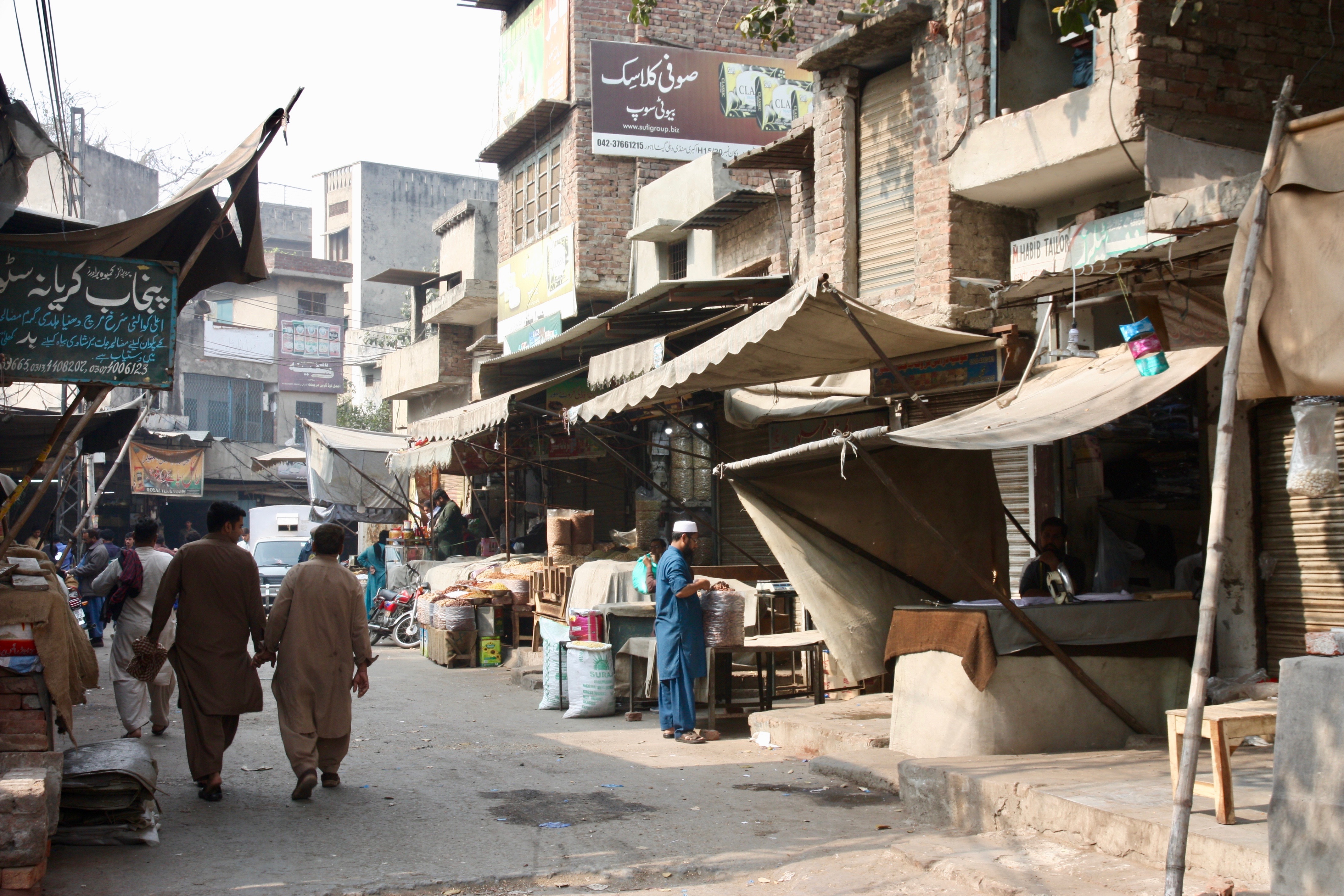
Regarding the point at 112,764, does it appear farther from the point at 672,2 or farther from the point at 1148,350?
the point at 672,2

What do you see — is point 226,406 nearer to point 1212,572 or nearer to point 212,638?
point 212,638

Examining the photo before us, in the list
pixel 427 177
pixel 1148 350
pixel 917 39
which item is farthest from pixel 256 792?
pixel 427 177

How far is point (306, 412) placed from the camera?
148ft

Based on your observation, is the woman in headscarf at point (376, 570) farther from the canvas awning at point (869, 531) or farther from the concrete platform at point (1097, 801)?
the concrete platform at point (1097, 801)

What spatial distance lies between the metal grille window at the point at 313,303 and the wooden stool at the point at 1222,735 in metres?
44.8

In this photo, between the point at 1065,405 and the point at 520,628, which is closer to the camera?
the point at 1065,405

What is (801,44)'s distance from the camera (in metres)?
20.9

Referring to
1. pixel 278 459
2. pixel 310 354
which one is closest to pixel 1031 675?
pixel 278 459

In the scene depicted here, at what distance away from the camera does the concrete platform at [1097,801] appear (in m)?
4.53

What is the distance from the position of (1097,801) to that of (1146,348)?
231cm

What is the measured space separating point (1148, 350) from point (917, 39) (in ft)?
22.7

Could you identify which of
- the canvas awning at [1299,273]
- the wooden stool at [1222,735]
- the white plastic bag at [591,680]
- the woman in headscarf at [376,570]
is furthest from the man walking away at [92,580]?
the canvas awning at [1299,273]

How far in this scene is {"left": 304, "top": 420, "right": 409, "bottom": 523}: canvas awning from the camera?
22688 millimetres

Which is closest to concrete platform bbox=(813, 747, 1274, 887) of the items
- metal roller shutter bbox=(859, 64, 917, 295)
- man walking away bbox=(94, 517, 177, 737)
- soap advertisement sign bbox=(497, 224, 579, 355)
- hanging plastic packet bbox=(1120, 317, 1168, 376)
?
hanging plastic packet bbox=(1120, 317, 1168, 376)
